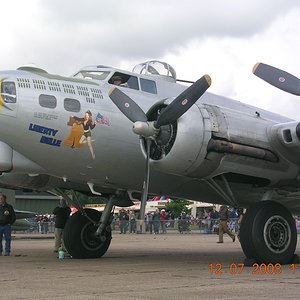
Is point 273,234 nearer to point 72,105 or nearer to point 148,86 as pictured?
point 148,86

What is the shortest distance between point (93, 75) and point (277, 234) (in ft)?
17.9

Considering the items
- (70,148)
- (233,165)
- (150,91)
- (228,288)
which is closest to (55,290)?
(228,288)

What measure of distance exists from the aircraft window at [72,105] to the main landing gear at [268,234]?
420 cm

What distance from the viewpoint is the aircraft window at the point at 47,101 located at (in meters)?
11.0

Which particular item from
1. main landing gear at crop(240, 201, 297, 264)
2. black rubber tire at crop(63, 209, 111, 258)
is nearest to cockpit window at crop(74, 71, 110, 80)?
black rubber tire at crop(63, 209, 111, 258)

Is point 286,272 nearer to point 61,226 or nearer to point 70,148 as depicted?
point 70,148

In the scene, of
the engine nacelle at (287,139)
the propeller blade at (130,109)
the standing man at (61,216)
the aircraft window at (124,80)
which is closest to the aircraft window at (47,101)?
the propeller blade at (130,109)

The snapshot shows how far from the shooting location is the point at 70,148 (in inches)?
450

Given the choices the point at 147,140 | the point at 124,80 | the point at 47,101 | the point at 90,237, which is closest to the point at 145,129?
the point at 147,140

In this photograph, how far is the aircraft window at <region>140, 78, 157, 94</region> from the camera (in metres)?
12.8

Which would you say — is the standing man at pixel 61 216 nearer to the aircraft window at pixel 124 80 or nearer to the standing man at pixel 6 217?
the standing man at pixel 6 217

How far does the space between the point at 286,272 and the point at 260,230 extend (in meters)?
1.14

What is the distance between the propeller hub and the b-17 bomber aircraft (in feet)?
0.07

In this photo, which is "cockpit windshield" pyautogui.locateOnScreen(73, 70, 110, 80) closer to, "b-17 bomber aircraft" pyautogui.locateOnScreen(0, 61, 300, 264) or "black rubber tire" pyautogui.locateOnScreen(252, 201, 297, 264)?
"b-17 bomber aircraft" pyautogui.locateOnScreen(0, 61, 300, 264)
